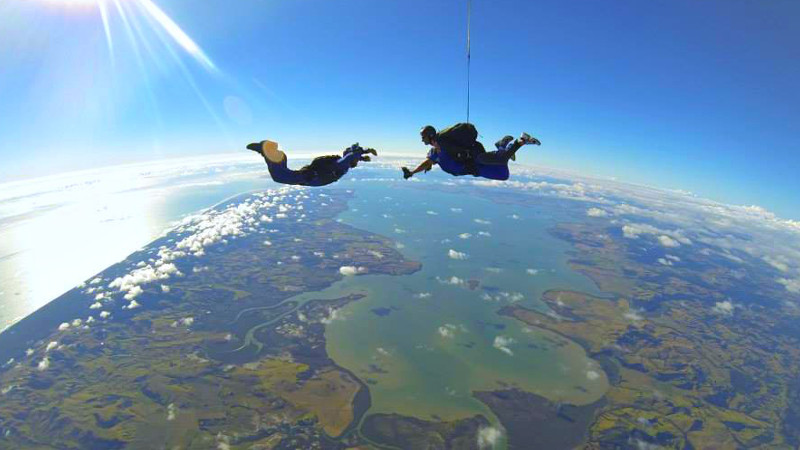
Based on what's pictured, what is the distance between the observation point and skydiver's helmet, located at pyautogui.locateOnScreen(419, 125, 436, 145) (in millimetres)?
6480

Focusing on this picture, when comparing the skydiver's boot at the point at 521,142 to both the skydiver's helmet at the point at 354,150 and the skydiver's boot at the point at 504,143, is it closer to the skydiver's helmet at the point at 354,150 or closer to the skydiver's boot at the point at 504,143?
the skydiver's boot at the point at 504,143

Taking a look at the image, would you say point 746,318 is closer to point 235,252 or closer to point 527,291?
point 527,291

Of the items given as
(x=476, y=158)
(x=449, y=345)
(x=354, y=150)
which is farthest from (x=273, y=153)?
(x=449, y=345)

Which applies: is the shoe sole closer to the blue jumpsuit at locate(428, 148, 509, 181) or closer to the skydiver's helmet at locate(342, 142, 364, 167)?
Answer: the skydiver's helmet at locate(342, 142, 364, 167)

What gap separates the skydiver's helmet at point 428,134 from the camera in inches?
255

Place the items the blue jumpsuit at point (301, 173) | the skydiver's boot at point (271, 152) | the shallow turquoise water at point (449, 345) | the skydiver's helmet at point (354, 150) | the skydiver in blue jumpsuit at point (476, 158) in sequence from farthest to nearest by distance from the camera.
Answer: the shallow turquoise water at point (449, 345) < the skydiver's helmet at point (354, 150) < the skydiver in blue jumpsuit at point (476, 158) < the blue jumpsuit at point (301, 173) < the skydiver's boot at point (271, 152)

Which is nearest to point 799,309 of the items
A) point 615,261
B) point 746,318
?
point 746,318

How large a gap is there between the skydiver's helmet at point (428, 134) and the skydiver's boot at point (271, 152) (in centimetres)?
274

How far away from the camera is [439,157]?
6719 millimetres

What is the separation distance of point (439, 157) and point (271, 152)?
329 cm

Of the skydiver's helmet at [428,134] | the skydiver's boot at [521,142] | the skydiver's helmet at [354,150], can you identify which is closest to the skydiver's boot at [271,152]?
the skydiver's helmet at [354,150]

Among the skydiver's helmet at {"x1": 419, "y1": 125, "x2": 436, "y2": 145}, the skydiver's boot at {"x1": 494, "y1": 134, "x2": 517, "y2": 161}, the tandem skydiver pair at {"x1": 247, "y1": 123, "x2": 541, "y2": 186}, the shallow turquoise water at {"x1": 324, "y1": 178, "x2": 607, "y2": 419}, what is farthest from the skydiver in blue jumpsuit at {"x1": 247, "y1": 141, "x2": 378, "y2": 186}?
the shallow turquoise water at {"x1": 324, "y1": 178, "x2": 607, "y2": 419}

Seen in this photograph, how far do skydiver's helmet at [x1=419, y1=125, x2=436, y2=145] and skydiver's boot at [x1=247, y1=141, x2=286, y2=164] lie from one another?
2742 millimetres

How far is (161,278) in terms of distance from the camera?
496 ft
